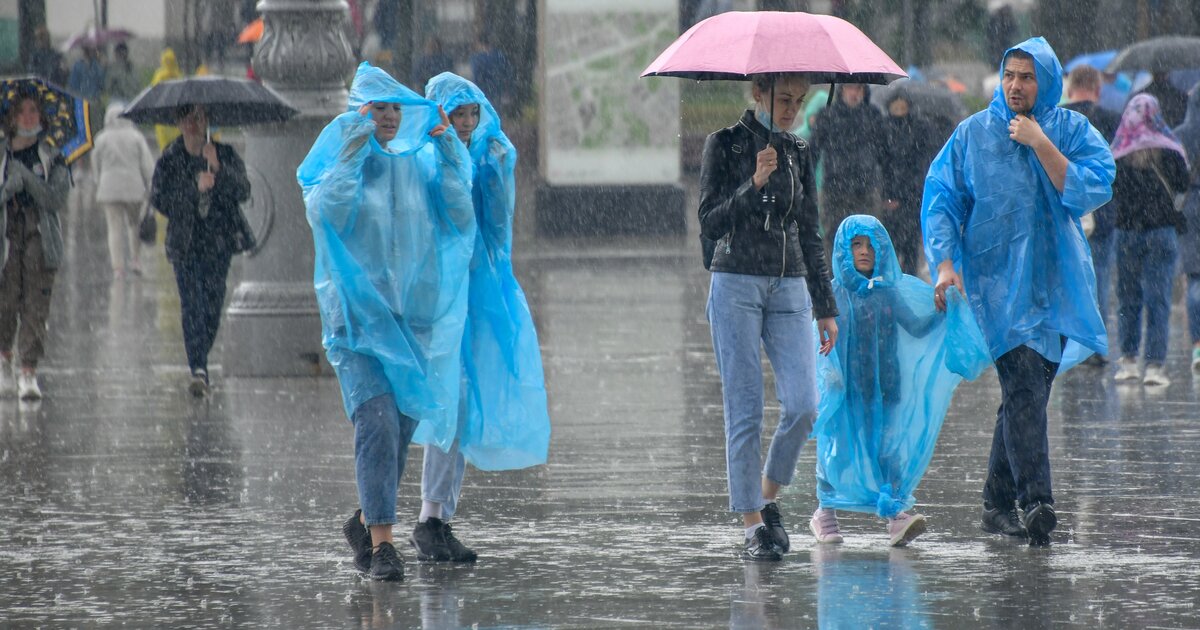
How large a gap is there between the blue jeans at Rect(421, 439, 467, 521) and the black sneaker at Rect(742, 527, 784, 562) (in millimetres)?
1041

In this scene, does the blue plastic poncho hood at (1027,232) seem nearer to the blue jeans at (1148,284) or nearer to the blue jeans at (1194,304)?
the blue jeans at (1148,284)

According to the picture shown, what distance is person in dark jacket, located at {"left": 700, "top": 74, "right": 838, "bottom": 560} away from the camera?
23.3 ft

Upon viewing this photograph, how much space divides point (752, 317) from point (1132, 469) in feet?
8.30

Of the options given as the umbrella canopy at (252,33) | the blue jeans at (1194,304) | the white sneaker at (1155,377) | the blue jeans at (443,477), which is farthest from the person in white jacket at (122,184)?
the blue jeans at (443,477)

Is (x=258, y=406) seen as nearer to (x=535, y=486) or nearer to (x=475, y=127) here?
(x=535, y=486)

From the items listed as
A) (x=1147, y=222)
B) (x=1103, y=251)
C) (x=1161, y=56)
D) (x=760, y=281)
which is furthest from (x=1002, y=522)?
(x=1161, y=56)

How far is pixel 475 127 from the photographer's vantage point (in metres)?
7.35

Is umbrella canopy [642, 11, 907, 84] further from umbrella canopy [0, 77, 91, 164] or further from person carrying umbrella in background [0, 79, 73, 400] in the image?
umbrella canopy [0, 77, 91, 164]

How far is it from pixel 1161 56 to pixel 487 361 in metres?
10.0

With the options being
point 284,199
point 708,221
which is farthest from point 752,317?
point 284,199

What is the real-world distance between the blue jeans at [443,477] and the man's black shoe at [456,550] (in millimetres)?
68

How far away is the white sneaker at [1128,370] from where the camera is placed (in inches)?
470

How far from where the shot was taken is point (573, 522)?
773 cm

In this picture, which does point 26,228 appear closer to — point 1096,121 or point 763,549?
point 763,549
